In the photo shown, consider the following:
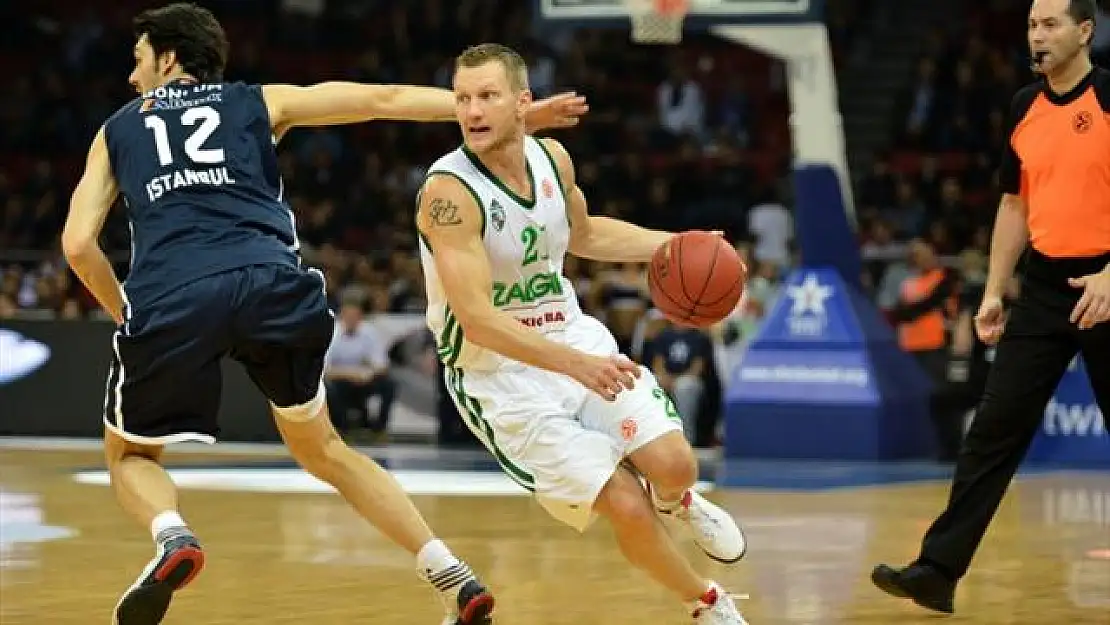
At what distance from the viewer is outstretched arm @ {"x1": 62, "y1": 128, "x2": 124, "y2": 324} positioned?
6.19 meters

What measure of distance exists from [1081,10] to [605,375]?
2.34 m

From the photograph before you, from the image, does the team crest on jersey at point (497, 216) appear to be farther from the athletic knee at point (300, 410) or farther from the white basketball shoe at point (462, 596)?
the white basketball shoe at point (462, 596)

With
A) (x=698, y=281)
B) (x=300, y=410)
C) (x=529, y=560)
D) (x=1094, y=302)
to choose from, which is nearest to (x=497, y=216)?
Answer: (x=698, y=281)

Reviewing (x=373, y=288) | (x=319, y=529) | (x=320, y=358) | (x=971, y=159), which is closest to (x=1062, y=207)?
(x=320, y=358)

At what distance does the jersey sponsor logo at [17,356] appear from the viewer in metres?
17.2

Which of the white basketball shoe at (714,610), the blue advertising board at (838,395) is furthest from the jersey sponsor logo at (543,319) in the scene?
the blue advertising board at (838,395)

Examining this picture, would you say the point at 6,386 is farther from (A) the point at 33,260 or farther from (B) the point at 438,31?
(B) the point at 438,31

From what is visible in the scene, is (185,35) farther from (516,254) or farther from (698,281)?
(698,281)

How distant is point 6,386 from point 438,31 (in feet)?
28.0

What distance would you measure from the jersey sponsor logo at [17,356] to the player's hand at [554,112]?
11.4 meters

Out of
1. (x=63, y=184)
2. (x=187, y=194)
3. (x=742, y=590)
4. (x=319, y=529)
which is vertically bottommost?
(x=63, y=184)

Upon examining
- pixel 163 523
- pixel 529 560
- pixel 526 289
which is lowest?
pixel 529 560

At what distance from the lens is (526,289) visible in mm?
6285

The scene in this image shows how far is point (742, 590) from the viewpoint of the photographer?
7.63 meters
